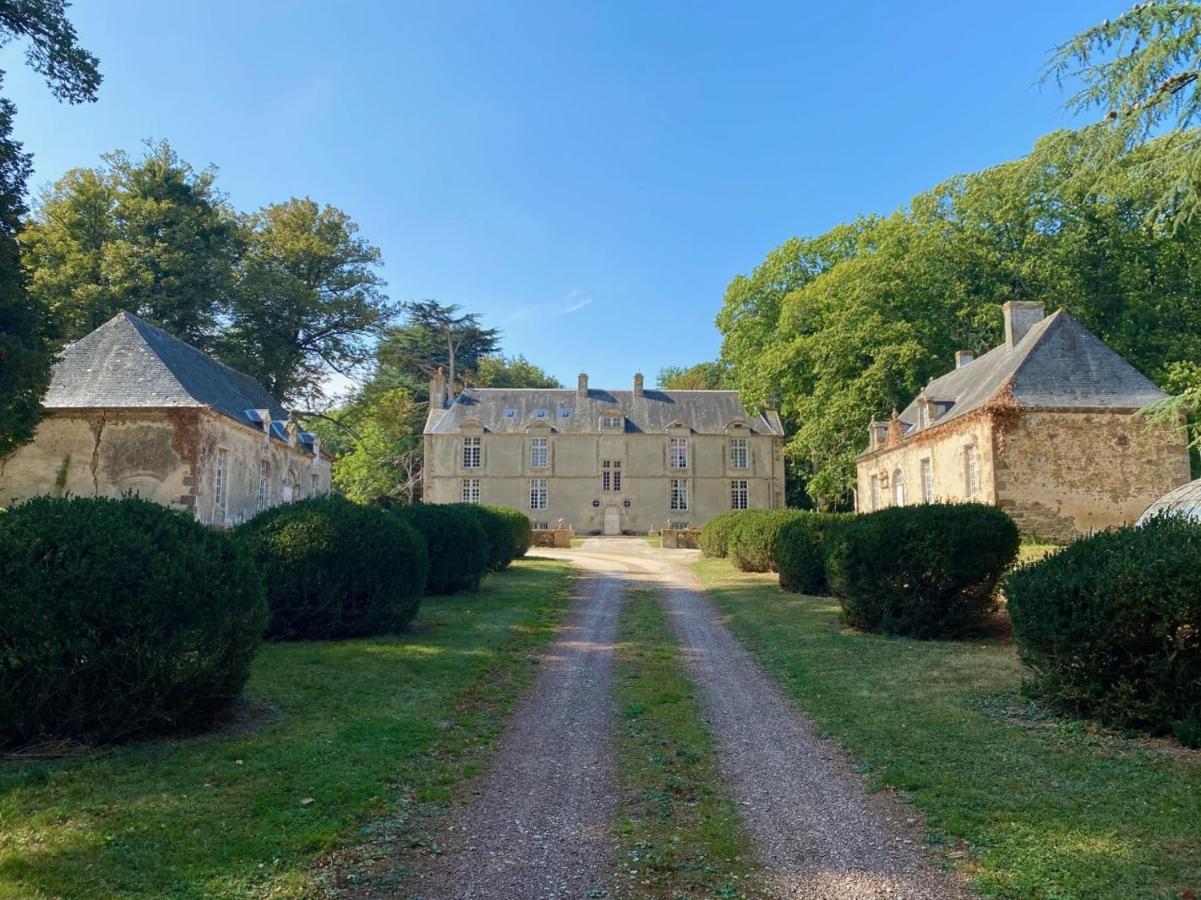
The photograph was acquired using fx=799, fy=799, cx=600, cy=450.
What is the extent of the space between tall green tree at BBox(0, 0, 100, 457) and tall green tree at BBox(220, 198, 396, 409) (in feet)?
58.4

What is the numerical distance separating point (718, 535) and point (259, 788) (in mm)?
22204

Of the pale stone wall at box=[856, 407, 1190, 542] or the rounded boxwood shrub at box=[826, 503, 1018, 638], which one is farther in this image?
the pale stone wall at box=[856, 407, 1190, 542]

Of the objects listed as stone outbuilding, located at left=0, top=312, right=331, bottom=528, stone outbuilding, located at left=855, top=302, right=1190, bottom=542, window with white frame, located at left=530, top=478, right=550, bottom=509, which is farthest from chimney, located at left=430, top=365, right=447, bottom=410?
stone outbuilding, located at left=855, top=302, right=1190, bottom=542

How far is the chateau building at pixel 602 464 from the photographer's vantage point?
45719mm

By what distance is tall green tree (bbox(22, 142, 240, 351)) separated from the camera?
28.9 meters

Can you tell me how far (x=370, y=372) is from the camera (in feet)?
117

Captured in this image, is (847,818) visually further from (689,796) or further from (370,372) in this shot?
(370,372)

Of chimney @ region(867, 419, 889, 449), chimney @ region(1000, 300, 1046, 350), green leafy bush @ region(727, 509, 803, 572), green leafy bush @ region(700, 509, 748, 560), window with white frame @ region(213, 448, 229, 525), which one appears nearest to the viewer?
green leafy bush @ region(727, 509, 803, 572)

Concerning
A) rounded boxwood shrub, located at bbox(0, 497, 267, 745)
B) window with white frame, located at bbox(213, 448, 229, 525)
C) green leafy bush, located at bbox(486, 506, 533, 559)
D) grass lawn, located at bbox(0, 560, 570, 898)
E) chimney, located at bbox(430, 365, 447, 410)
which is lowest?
grass lawn, located at bbox(0, 560, 570, 898)

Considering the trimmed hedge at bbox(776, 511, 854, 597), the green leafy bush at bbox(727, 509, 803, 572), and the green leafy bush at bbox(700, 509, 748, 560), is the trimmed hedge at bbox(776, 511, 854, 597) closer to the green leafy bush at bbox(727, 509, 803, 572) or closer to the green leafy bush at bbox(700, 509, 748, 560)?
the green leafy bush at bbox(727, 509, 803, 572)

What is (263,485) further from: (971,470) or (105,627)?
(971,470)

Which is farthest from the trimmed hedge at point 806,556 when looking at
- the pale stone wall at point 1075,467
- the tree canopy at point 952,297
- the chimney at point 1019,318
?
the tree canopy at point 952,297

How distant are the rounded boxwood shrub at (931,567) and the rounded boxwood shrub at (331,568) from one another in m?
6.17

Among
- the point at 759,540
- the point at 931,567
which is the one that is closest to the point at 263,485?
the point at 759,540
